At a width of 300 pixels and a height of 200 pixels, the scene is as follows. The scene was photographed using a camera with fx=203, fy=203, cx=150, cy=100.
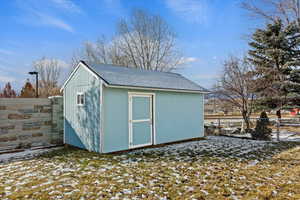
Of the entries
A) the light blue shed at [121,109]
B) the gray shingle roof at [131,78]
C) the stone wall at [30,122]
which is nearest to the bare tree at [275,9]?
the gray shingle roof at [131,78]

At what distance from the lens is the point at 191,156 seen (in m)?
5.49

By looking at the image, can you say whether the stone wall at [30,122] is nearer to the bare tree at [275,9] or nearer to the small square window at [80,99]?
the small square window at [80,99]

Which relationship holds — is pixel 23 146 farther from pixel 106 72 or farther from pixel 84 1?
pixel 84 1

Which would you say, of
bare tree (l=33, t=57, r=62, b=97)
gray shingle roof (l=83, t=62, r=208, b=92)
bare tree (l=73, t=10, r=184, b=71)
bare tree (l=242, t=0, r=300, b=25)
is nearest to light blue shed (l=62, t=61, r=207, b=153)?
gray shingle roof (l=83, t=62, r=208, b=92)

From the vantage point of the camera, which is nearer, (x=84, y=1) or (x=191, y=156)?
(x=191, y=156)

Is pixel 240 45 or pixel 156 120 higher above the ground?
pixel 240 45

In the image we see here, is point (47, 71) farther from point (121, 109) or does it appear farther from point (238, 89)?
point (238, 89)

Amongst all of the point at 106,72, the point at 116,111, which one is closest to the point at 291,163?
the point at 116,111

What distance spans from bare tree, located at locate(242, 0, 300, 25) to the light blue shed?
1131 centimetres

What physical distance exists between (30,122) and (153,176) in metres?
5.02

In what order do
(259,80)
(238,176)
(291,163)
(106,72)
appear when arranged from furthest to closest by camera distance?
(259,80), (106,72), (291,163), (238,176)

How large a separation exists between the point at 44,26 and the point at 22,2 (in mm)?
3680

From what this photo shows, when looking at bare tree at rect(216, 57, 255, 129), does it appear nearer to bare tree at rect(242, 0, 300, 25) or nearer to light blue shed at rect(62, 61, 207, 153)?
light blue shed at rect(62, 61, 207, 153)

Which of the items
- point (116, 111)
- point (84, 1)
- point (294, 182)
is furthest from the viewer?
point (84, 1)
